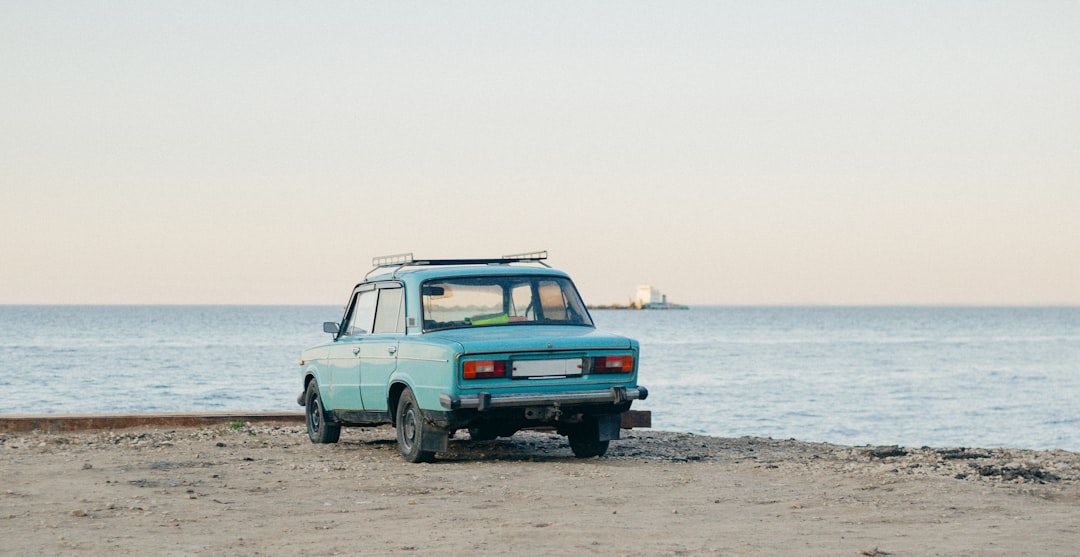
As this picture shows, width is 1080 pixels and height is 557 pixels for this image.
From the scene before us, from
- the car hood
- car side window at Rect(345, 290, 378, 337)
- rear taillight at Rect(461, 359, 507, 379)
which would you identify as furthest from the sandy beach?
car side window at Rect(345, 290, 378, 337)

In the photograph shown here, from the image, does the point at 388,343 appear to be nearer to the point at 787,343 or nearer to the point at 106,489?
the point at 106,489

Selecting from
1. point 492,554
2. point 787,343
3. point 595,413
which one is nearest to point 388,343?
point 595,413

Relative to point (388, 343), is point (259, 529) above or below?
below

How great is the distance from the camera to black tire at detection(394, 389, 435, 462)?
11391 millimetres

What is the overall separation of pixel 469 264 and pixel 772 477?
12.3 feet

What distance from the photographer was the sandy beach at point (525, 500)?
750 cm

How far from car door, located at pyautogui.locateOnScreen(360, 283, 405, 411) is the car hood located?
67 cm

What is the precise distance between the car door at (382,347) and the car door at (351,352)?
122mm

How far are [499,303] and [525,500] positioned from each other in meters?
2.98

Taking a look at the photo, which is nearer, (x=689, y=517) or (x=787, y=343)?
(x=689, y=517)

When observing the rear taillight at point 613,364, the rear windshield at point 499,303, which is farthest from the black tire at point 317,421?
the rear taillight at point 613,364

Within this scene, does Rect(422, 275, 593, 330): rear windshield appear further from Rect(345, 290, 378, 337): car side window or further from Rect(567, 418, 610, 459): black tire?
Rect(345, 290, 378, 337): car side window

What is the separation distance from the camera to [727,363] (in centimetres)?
6072

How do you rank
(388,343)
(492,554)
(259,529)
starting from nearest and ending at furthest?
1. (492,554)
2. (259,529)
3. (388,343)
